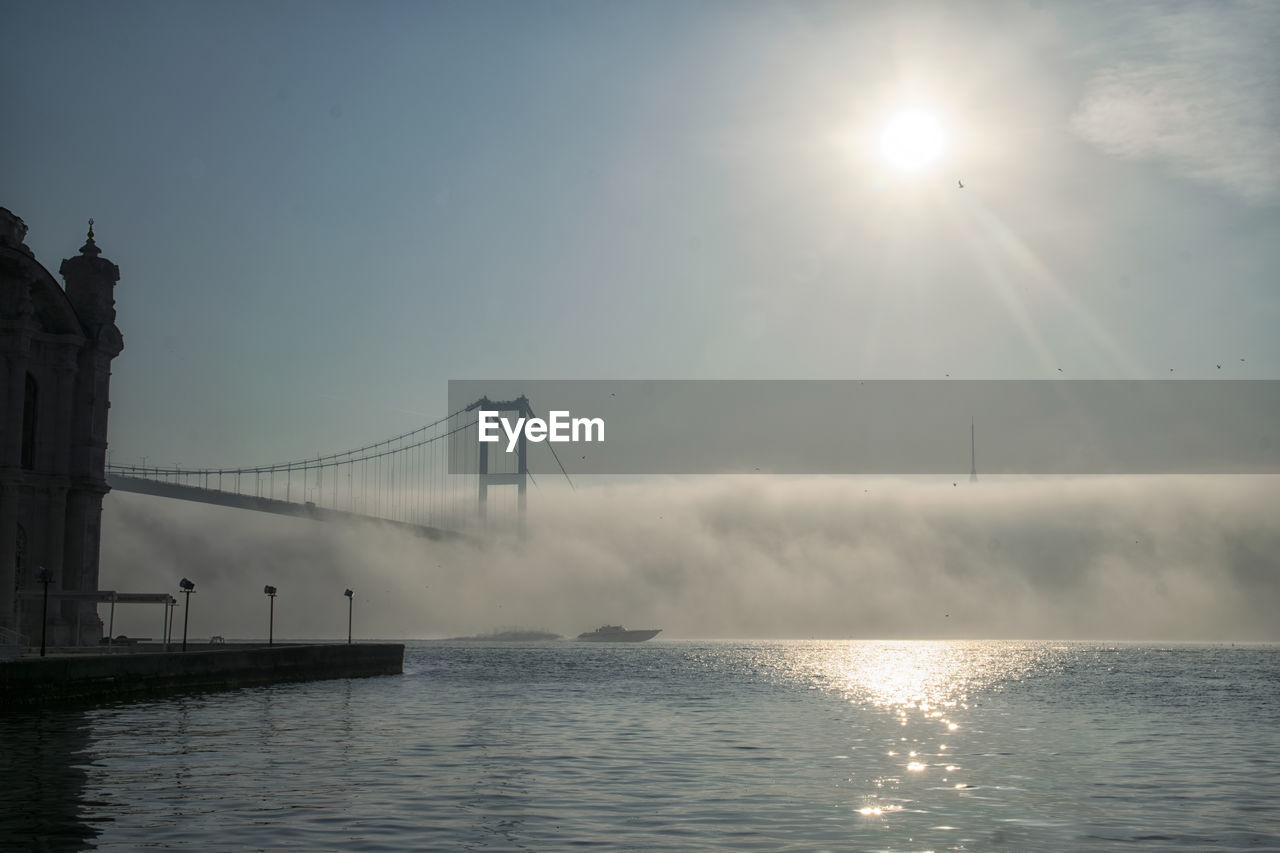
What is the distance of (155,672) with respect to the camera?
41.6m

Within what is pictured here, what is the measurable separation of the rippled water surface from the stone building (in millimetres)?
15092

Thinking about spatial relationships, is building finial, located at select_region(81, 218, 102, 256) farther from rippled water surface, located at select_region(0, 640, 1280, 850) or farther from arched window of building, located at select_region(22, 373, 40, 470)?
rippled water surface, located at select_region(0, 640, 1280, 850)

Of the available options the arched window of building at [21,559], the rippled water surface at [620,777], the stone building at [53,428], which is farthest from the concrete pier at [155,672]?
the arched window of building at [21,559]

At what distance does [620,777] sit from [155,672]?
81.8 ft

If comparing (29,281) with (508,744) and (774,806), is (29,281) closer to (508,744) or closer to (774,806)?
Result: (508,744)

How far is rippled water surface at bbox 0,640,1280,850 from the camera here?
16031mm

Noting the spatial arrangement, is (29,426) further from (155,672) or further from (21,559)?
(155,672)

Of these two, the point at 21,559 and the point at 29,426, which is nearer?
the point at 21,559

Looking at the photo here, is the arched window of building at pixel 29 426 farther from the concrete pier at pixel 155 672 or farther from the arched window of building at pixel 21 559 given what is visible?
the concrete pier at pixel 155 672

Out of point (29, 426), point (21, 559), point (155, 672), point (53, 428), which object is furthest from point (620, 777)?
point (29, 426)

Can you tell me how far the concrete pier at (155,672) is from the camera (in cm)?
Result: 3403

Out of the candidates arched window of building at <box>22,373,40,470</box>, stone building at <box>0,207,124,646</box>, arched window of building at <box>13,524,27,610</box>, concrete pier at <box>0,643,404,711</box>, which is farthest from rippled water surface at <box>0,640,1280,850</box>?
arched window of building at <box>22,373,40,470</box>

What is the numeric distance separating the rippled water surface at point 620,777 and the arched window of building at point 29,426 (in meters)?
18.7

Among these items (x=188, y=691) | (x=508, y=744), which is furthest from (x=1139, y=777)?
(x=188, y=691)
